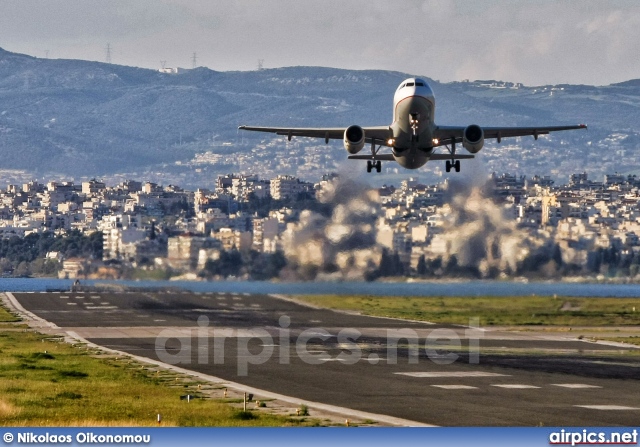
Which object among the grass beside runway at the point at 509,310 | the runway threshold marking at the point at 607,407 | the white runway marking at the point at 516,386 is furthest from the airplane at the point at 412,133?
the runway threshold marking at the point at 607,407

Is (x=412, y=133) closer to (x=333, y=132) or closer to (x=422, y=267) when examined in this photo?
(x=333, y=132)

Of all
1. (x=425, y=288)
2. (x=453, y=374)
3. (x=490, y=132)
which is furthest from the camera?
(x=425, y=288)

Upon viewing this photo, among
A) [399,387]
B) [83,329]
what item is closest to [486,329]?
[83,329]

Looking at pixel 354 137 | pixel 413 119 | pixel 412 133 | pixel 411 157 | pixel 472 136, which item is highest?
pixel 413 119

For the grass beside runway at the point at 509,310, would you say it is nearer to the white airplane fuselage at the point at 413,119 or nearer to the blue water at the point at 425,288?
the blue water at the point at 425,288

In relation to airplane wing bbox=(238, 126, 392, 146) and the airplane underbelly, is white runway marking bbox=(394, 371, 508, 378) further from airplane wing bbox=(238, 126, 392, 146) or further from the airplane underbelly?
airplane wing bbox=(238, 126, 392, 146)

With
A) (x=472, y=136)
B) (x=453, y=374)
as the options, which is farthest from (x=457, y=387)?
(x=472, y=136)

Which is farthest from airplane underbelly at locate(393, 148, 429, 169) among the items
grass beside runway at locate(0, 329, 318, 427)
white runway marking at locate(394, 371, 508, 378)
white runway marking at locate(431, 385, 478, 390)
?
white runway marking at locate(431, 385, 478, 390)
